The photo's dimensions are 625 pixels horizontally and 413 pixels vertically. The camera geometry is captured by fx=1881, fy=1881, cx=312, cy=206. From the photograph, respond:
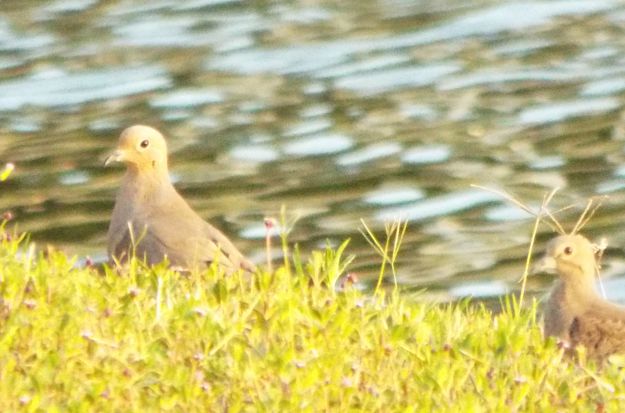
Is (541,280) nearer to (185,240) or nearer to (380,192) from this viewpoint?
(380,192)

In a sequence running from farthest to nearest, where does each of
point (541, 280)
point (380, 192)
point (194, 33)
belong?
point (194, 33), point (380, 192), point (541, 280)

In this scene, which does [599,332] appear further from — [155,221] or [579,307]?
[155,221]

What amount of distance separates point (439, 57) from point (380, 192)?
418 centimetres

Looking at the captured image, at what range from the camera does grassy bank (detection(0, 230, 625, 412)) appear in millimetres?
6441

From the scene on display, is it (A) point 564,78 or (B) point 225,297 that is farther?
(A) point 564,78

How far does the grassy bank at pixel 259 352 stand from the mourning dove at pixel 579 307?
1280 mm

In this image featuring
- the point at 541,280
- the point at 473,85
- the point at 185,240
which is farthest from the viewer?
the point at 473,85

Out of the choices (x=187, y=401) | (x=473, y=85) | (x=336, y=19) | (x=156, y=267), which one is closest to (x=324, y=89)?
(x=473, y=85)

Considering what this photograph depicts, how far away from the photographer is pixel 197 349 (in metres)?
6.79

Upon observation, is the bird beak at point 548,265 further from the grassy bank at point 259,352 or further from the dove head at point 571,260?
the grassy bank at point 259,352

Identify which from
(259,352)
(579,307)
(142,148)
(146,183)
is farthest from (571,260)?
(259,352)

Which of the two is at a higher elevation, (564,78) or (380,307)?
(380,307)

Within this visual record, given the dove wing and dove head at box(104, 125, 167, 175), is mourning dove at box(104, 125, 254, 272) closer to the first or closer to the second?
dove head at box(104, 125, 167, 175)

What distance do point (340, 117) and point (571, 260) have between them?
7.76m
